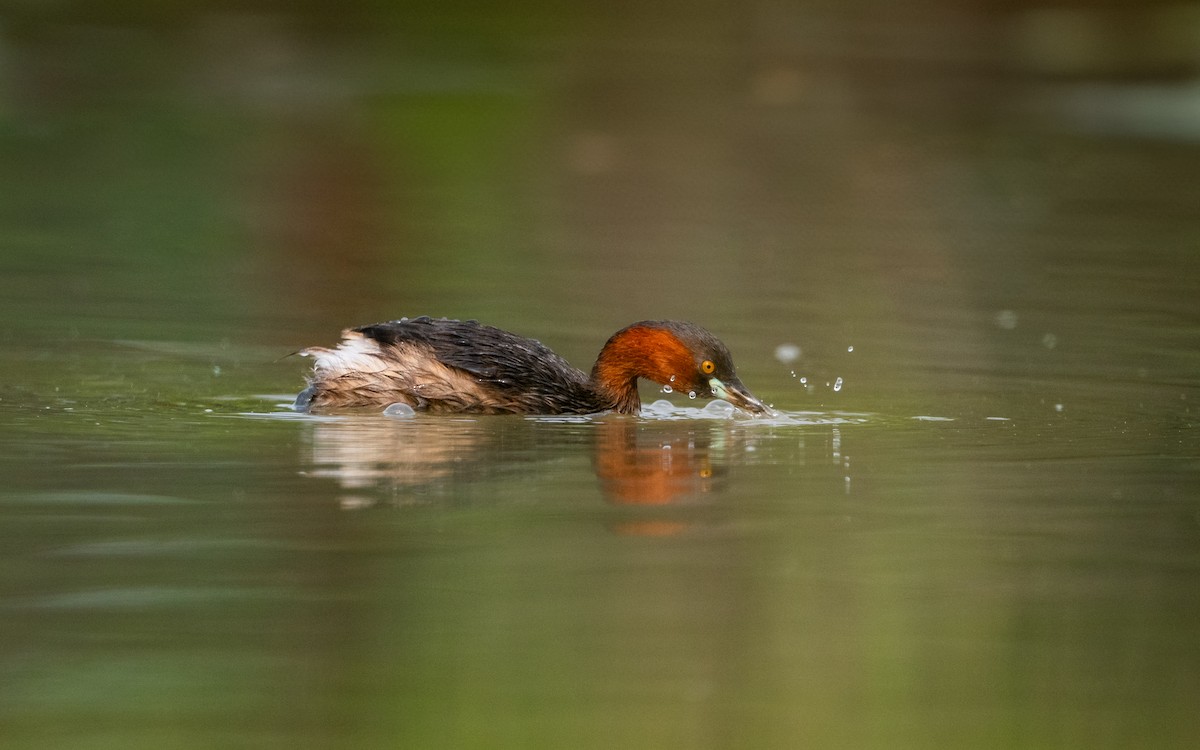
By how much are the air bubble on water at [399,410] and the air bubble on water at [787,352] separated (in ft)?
7.82

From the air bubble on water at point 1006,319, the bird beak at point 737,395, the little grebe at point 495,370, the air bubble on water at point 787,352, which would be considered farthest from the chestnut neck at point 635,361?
the air bubble on water at point 1006,319

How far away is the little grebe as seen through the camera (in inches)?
398

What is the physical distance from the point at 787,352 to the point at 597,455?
3144mm

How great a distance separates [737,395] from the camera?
33.3 ft

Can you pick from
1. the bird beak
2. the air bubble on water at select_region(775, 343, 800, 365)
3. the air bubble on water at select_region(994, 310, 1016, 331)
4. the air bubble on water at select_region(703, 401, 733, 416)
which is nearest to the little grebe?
the bird beak

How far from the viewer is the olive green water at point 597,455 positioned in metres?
5.48

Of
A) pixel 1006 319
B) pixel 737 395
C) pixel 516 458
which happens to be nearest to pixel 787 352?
pixel 737 395

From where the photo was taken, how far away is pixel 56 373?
10617 millimetres

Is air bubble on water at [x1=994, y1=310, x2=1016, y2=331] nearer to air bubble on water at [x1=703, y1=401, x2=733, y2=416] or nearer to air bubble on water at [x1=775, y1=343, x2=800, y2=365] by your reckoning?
air bubble on water at [x1=775, y1=343, x2=800, y2=365]

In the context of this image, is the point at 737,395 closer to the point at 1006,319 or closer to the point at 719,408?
the point at 719,408

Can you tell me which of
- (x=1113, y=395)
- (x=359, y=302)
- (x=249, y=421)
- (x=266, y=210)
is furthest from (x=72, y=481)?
(x=266, y=210)

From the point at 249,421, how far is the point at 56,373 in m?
1.46

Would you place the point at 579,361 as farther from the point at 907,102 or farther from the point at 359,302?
the point at 907,102

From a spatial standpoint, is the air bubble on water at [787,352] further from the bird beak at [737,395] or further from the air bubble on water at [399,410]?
the air bubble on water at [399,410]
